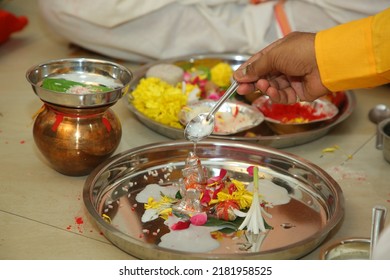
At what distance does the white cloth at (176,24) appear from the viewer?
1.92 m

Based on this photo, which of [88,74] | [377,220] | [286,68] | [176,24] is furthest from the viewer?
[176,24]

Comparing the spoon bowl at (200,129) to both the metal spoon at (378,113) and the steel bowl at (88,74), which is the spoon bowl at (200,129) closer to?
the steel bowl at (88,74)

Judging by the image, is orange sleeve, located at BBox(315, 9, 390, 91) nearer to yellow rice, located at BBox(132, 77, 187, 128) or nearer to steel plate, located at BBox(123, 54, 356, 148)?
steel plate, located at BBox(123, 54, 356, 148)

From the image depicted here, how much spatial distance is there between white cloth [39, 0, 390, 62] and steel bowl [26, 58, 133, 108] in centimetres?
50

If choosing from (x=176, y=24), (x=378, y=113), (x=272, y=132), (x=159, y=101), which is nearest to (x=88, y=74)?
(x=159, y=101)

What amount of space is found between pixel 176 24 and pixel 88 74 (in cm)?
57

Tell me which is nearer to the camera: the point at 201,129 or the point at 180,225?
the point at 180,225

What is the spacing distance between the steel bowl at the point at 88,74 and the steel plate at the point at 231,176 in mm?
122

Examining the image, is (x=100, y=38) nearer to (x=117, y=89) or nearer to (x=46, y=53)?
(x=46, y=53)

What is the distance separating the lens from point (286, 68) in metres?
1.31

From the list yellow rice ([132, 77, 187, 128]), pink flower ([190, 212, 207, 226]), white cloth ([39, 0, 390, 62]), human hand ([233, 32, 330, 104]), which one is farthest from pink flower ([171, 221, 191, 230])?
white cloth ([39, 0, 390, 62])

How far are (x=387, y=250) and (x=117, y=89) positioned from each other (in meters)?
0.59

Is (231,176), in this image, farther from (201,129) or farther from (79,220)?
(79,220)
